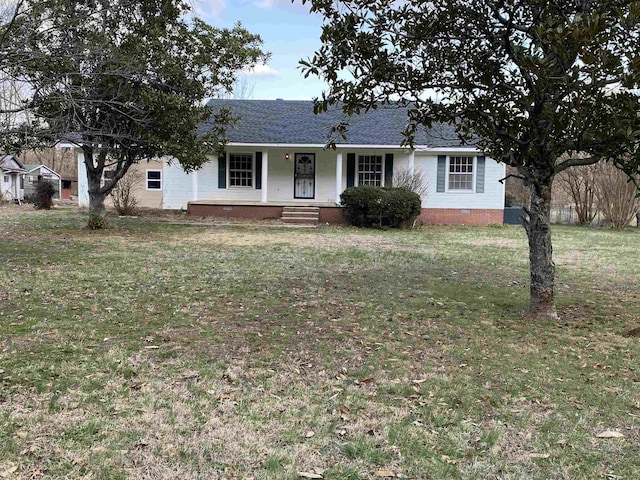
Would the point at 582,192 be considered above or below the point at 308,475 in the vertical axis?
above

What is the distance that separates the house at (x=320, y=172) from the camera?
18.0 meters

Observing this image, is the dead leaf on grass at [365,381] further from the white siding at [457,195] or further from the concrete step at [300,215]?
the white siding at [457,195]

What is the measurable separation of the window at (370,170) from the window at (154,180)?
843 cm

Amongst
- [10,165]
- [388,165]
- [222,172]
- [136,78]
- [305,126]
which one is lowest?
[222,172]

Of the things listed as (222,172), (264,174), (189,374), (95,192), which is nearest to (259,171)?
(264,174)

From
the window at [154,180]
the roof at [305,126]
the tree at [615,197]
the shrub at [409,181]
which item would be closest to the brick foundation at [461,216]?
the shrub at [409,181]

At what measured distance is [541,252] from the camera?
554 centimetres

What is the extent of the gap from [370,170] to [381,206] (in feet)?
12.4

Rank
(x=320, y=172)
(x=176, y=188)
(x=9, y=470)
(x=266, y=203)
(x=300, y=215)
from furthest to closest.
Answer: (x=176, y=188) < (x=320, y=172) < (x=266, y=203) < (x=300, y=215) < (x=9, y=470)

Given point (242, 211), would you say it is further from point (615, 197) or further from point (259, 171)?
point (615, 197)

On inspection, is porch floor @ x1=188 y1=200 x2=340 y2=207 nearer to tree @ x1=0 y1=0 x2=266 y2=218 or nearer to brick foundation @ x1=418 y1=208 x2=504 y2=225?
brick foundation @ x1=418 y1=208 x2=504 y2=225

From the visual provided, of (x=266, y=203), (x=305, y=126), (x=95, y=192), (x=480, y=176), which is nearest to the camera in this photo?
(x=95, y=192)

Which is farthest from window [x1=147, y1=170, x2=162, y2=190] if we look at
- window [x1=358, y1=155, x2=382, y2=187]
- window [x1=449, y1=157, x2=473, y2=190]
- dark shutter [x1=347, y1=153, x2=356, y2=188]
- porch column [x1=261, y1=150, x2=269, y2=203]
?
window [x1=449, y1=157, x2=473, y2=190]

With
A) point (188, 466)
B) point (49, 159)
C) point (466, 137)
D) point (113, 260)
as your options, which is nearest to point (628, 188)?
point (466, 137)
